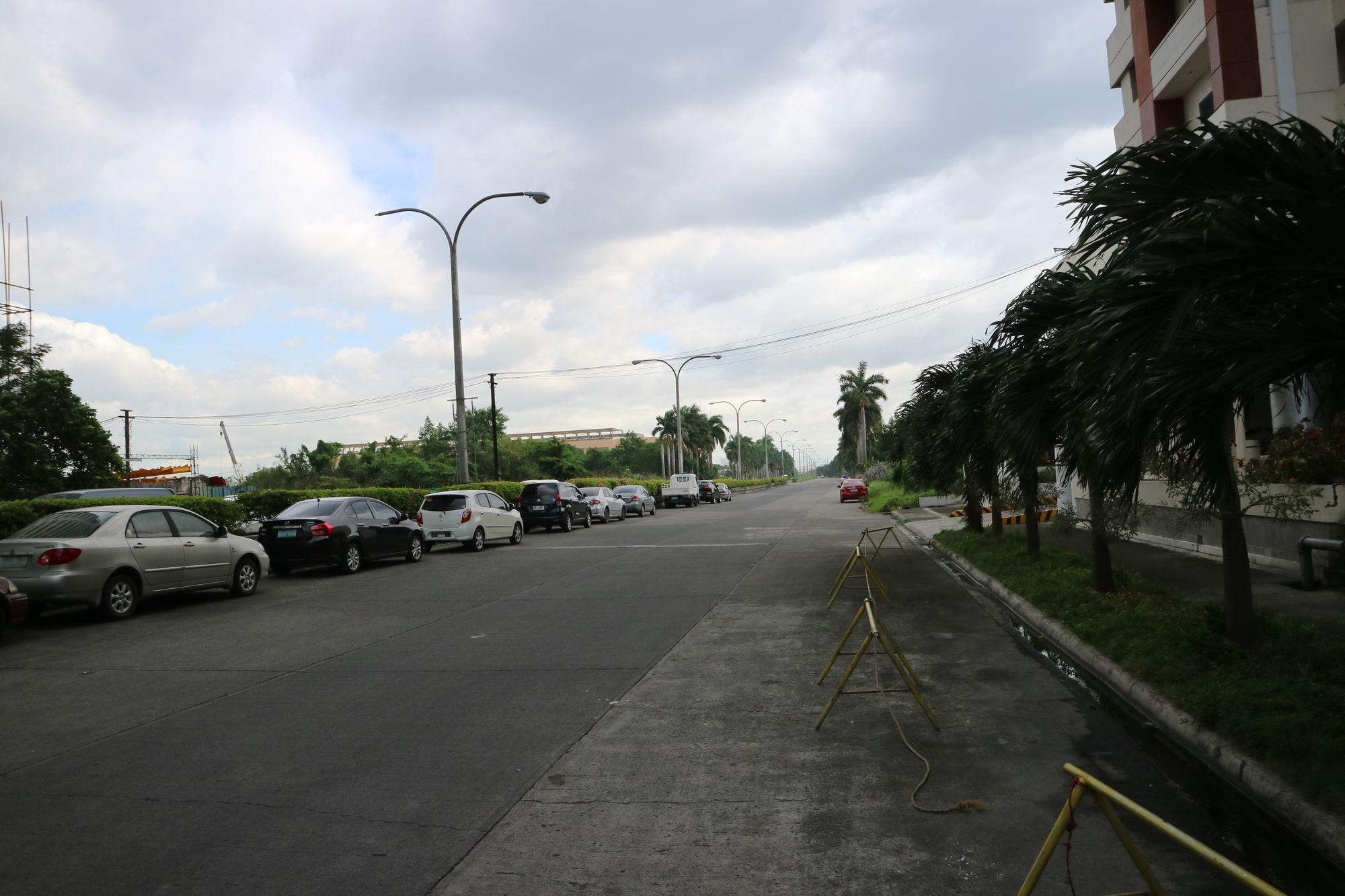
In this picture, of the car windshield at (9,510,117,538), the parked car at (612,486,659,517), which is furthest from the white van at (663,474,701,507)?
the car windshield at (9,510,117,538)

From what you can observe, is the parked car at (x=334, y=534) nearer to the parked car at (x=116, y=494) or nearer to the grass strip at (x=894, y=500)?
the parked car at (x=116, y=494)

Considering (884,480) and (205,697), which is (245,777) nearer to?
(205,697)

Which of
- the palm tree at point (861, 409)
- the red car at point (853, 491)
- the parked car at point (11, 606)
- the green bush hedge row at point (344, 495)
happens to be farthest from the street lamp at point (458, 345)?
the palm tree at point (861, 409)

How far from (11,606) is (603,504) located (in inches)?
1050

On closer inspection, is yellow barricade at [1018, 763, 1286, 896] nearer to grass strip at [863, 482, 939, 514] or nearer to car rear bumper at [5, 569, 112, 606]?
car rear bumper at [5, 569, 112, 606]

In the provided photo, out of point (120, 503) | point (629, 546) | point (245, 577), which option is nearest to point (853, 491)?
point (629, 546)

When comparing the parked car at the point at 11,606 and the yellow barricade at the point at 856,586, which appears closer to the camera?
the parked car at the point at 11,606

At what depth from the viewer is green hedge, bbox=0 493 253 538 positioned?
50.6ft

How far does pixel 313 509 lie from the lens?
18016mm

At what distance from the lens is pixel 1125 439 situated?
22.0ft

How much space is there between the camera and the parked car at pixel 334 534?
56.6 feet

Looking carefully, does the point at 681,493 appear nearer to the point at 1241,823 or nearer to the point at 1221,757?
the point at 1221,757

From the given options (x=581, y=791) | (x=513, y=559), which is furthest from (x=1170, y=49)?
(x=581, y=791)

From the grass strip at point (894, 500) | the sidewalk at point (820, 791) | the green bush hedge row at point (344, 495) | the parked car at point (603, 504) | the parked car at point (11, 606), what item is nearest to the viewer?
the sidewalk at point (820, 791)
